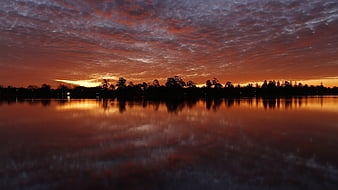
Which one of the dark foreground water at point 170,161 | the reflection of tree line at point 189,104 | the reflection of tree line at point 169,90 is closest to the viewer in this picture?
the dark foreground water at point 170,161

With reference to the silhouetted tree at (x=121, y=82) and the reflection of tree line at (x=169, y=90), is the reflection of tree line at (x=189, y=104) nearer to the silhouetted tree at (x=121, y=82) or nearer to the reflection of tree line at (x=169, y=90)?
the reflection of tree line at (x=169, y=90)

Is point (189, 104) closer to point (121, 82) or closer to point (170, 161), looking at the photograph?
A: point (170, 161)

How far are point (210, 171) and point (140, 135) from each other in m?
5.81

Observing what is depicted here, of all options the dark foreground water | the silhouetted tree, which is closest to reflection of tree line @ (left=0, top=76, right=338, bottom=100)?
the silhouetted tree

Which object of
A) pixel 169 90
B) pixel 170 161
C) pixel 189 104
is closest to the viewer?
pixel 170 161

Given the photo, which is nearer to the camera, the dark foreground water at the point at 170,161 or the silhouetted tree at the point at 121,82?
the dark foreground water at the point at 170,161

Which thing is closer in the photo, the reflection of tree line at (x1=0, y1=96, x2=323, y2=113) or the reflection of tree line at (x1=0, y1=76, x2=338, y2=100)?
the reflection of tree line at (x1=0, y1=96, x2=323, y2=113)

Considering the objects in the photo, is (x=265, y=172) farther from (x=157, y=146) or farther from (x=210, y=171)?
(x=157, y=146)

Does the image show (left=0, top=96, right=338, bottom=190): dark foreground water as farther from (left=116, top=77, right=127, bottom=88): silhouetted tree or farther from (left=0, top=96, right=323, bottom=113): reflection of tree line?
(left=116, top=77, right=127, bottom=88): silhouetted tree

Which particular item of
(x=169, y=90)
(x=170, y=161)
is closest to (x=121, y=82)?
(x=169, y=90)

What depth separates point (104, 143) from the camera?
9.71 meters

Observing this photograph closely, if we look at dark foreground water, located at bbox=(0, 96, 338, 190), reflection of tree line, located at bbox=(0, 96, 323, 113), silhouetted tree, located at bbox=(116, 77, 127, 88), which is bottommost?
dark foreground water, located at bbox=(0, 96, 338, 190)

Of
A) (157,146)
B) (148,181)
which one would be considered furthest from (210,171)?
(157,146)

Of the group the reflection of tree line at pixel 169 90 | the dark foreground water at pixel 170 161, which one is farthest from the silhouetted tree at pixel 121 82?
the dark foreground water at pixel 170 161
